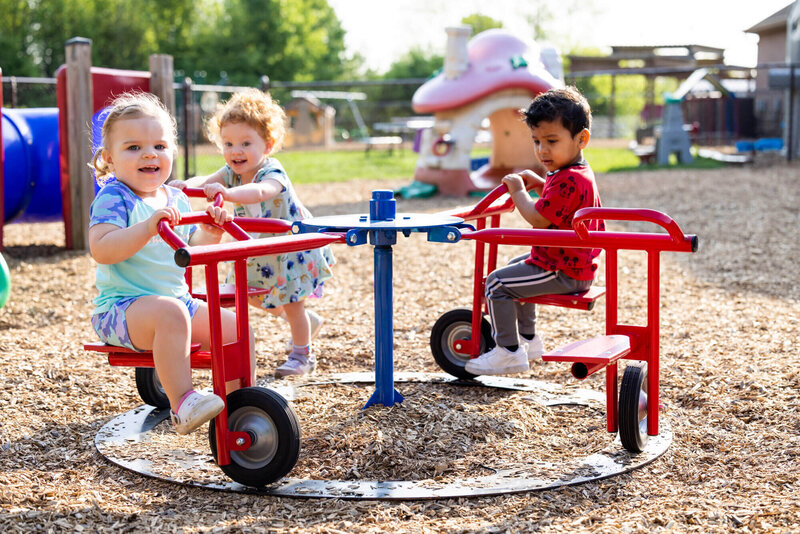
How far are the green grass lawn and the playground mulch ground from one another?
9559mm

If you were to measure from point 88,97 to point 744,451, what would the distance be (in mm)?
5909

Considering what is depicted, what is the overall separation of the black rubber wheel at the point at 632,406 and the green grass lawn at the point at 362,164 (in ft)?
39.8

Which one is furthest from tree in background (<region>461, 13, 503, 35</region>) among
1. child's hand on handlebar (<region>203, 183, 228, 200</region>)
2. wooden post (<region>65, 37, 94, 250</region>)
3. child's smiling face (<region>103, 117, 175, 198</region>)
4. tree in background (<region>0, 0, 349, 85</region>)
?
child's smiling face (<region>103, 117, 175, 198</region>)

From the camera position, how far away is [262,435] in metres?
2.92

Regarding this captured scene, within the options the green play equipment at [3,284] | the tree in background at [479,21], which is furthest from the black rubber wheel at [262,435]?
the tree in background at [479,21]

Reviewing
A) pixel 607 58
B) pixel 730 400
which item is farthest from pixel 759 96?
pixel 730 400

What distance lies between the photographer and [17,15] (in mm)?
30250

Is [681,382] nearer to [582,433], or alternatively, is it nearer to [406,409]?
[582,433]

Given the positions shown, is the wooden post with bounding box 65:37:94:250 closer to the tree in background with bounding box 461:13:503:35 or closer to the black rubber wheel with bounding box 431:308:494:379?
the black rubber wheel with bounding box 431:308:494:379

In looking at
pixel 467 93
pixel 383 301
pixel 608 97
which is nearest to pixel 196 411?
pixel 383 301

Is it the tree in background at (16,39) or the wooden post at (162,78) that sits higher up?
the tree in background at (16,39)

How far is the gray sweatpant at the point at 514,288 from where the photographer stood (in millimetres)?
3682

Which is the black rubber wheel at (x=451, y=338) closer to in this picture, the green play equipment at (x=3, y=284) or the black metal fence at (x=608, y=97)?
the green play equipment at (x=3, y=284)

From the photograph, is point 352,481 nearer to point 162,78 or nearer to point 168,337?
point 168,337
